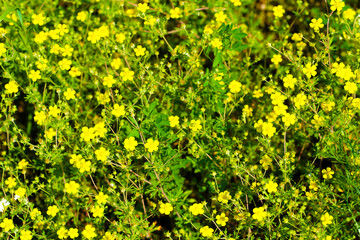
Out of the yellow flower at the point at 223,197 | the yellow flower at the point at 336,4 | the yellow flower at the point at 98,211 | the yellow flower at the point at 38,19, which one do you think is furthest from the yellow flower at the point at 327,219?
the yellow flower at the point at 38,19

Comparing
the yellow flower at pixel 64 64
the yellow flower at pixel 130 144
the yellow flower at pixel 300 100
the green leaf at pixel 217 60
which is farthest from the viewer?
the yellow flower at pixel 64 64

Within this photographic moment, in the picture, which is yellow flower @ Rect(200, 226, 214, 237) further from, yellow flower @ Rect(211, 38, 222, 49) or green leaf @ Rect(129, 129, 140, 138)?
yellow flower @ Rect(211, 38, 222, 49)

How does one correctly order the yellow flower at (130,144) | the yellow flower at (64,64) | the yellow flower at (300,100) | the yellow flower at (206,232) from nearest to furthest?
the yellow flower at (206,232)
the yellow flower at (130,144)
the yellow flower at (300,100)
the yellow flower at (64,64)

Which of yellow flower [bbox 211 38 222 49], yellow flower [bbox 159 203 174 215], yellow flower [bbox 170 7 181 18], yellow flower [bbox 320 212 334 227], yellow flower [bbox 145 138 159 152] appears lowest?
yellow flower [bbox 320 212 334 227]

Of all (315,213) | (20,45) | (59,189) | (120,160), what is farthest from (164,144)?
(20,45)

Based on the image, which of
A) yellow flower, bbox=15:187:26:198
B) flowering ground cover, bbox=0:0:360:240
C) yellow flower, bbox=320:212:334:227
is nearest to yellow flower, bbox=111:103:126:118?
flowering ground cover, bbox=0:0:360:240

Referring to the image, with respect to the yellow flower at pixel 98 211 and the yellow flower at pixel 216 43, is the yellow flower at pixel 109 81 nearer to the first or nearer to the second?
the yellow flower at pixel 216 43

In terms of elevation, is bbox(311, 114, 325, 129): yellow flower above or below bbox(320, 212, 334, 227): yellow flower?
above

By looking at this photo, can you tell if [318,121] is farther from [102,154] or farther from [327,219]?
[102,154]

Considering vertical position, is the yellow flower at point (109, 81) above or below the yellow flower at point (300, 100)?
above
